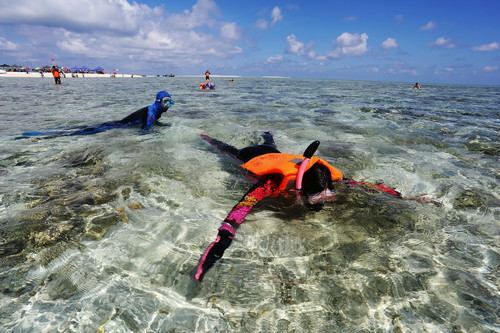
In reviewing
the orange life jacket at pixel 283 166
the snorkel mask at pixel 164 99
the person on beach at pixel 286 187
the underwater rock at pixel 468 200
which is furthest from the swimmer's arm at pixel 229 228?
the snorkel mask at pixel 164 99

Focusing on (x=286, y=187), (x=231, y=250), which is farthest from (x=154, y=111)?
(x=231, y=250)

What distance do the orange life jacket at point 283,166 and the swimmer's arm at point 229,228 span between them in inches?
8.4

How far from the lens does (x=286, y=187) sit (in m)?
3.88

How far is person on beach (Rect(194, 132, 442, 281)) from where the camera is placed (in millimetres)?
2912

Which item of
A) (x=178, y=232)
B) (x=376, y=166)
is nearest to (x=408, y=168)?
(x=376, y=166)

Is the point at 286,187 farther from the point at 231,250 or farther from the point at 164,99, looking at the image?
the point at 164,99

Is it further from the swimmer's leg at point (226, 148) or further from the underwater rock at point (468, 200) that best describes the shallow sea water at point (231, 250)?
the swimmer's leg at point (226, 148)

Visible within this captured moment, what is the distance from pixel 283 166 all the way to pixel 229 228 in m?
1.39

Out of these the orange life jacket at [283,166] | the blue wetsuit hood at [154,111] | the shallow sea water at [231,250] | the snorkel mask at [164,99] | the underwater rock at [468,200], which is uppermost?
the snorkel mask at [164,99]

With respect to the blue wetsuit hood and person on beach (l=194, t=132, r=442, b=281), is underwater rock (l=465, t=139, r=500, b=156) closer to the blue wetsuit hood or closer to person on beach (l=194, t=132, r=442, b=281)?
person on beach (l=194, t=132, r=442, b=281)

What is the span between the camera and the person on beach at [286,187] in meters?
2.91

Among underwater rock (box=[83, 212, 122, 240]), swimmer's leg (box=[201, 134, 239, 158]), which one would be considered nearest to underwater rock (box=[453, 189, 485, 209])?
swimmer's leg (box=[201, 134, 239, 158])

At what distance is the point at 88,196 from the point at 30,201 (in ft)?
2.61

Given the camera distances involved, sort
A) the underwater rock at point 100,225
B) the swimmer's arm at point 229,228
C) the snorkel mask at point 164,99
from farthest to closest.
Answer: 1. the snorkel mask at point 164,99
2. the underwater rock at point 100,225
3. the swimmer's arm at point 229,228
